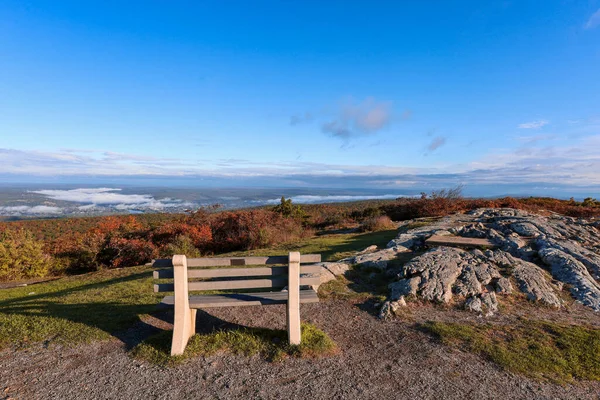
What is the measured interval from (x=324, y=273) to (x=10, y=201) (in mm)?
89806

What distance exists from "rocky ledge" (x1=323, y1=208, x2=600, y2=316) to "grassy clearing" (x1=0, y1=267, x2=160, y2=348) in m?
4.47

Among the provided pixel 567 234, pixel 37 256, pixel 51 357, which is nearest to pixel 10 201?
pixel 37 256

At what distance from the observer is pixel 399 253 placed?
32.1 ft

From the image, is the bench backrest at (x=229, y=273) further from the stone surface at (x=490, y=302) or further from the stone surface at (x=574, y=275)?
the stone surface at (x=574, y=275)

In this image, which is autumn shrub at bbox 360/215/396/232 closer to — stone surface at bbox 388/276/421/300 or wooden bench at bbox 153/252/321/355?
stone surface at bbox 388/276/421/300

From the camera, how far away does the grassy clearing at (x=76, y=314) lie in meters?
5.13

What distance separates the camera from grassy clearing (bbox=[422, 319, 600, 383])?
4.34 metres

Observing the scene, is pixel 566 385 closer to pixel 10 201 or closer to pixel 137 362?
pixel 137 362

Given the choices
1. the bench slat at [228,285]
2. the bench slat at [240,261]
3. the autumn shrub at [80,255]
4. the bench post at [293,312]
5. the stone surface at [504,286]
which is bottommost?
the autumn shrub at [80,255]

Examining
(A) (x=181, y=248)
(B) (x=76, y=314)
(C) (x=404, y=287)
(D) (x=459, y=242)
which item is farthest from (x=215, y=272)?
(A) (x=181, y=248)

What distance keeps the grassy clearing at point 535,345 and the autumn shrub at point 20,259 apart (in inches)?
629

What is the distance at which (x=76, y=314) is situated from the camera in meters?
6.09

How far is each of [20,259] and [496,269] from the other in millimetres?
17403

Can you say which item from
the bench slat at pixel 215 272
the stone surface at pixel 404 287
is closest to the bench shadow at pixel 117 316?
the bench slat at pixel 215 272
